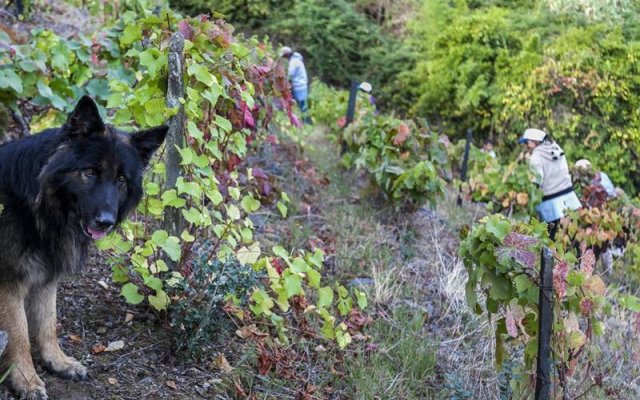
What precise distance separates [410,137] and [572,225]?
2.00 meters

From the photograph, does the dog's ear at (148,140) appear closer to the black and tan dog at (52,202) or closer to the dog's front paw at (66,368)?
the black and tan dog at (52,202)

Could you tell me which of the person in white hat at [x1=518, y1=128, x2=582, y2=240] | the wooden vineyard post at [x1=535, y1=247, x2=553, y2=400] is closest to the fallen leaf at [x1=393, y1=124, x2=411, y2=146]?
the person in white hat at [x1=518, y1=128, x2=582, y2=240]

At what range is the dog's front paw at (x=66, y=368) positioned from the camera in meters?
3.23

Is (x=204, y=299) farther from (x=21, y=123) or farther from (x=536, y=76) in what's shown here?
(x=536, y=76)

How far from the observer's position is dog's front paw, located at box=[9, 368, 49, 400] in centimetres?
297

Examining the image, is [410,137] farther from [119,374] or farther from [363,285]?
[119,374]

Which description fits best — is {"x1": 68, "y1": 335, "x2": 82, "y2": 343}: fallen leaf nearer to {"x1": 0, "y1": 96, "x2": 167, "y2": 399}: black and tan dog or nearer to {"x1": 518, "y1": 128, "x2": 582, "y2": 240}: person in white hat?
{"x1": 0, "y1": 96, "x2": 167, "y2": 399}: black and tan dog

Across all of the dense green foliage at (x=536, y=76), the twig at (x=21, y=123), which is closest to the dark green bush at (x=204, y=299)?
the twig at (x=21, y=123)

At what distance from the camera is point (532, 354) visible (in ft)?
10.6

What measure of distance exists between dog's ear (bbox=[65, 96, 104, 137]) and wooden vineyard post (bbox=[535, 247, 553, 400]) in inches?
82.4

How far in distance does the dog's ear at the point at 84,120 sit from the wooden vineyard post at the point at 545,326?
2.09 metres

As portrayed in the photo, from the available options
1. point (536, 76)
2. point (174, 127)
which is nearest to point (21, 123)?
point (174, 127)

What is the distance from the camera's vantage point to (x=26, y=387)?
2.98m

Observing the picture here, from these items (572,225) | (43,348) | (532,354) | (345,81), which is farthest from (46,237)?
(345,81)
